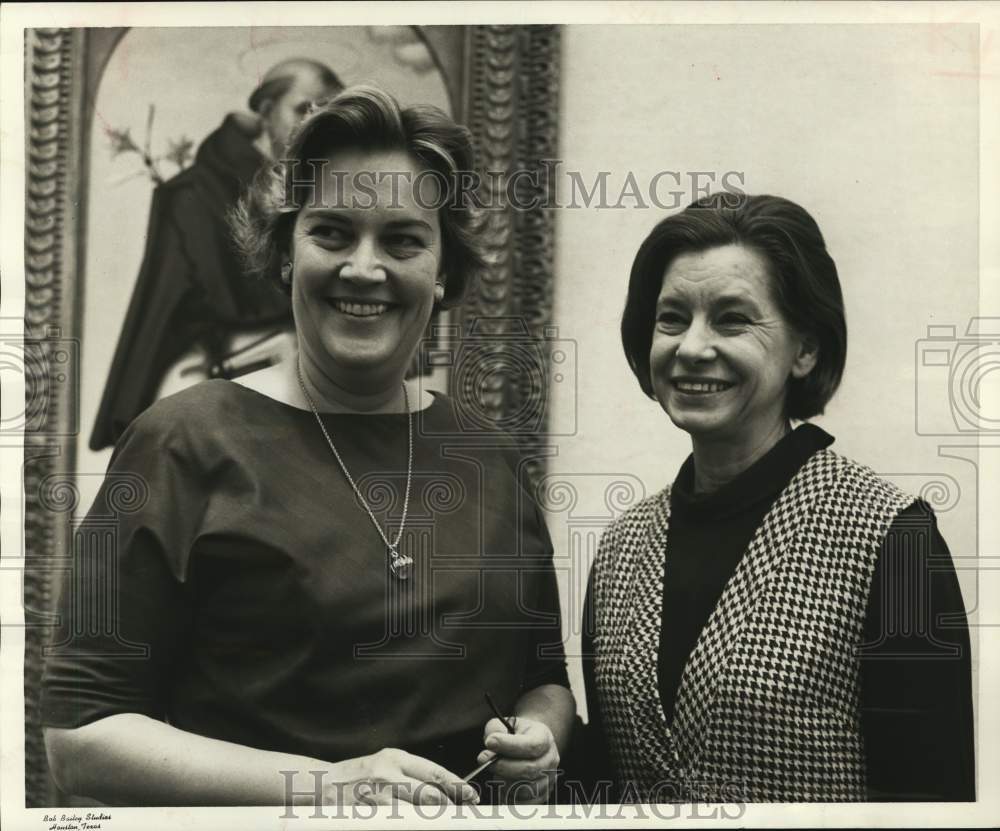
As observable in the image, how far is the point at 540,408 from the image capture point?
203 cm

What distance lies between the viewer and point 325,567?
1803 millimetres

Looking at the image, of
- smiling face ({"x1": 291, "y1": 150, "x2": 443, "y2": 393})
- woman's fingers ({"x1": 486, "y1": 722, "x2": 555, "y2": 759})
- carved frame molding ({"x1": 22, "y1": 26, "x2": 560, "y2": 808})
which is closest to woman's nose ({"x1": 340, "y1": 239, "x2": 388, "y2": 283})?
smiling face ({"x1": 291, "y1": 150, "x2": 443, "y2": 393})

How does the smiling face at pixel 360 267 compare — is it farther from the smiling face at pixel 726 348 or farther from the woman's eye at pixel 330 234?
the smiling face at pixel 726 348

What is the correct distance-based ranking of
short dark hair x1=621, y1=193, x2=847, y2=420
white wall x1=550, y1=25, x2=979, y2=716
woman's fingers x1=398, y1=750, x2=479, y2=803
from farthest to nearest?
white wall x1=550, y1=25, x2=979, y2=716, short dark hair x1=621, y1=193, x2=847, y2=420, woman's fingers x1=398, y1=750, x2=479, y2=803

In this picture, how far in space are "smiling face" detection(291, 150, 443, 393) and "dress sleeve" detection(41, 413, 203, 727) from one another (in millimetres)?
286

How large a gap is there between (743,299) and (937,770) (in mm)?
807

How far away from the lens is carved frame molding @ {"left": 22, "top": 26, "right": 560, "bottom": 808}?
2033 mm

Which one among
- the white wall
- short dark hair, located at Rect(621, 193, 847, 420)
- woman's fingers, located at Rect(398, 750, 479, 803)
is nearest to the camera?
woman's fingers, located at Rect(398, 750, 479, 803)

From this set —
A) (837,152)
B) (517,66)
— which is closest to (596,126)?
(517,66)

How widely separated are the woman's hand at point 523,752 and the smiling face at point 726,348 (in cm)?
53

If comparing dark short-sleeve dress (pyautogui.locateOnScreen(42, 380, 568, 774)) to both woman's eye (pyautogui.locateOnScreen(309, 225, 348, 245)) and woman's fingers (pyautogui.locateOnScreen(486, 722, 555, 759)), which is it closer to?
woman's fingers (pyautogui.locateOnScreen(486, 722, 555, 759))

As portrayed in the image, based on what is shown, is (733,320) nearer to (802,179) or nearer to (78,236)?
(802,179)
